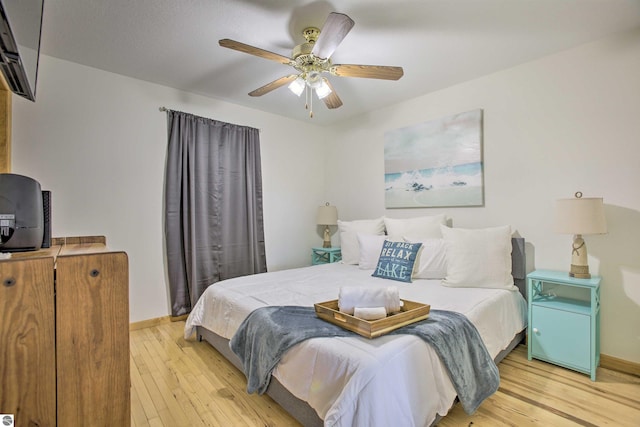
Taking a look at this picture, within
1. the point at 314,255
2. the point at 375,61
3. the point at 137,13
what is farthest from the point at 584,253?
the point at 137,13

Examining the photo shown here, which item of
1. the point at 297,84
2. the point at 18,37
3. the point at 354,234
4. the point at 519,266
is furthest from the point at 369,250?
the point at 18,37

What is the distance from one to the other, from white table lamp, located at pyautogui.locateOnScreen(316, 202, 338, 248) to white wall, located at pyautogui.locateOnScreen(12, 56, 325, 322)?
5.17 feet

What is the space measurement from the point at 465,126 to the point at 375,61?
1.16 meters

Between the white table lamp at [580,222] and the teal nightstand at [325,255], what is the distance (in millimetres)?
2408

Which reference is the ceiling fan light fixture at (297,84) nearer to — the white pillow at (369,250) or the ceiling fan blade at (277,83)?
the ceiling fan blade at (277,83)

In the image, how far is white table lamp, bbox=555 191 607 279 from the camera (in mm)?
2102

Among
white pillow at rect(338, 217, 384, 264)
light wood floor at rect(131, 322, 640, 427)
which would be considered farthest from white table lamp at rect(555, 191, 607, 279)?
white pillow at rect(338, 217, 384, 264)

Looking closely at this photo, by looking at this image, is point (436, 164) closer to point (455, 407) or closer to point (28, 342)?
point (455, 407)

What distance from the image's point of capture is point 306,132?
14.6 feet

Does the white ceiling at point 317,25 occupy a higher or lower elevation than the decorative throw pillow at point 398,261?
higher

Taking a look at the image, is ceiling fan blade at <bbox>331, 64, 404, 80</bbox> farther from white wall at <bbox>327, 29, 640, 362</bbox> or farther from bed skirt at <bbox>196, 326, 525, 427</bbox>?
bed skirt at <bbox>196, 326, 525, 427</bbox>

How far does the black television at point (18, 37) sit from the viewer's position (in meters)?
1.09

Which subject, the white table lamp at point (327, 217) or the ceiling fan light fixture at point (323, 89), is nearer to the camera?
the ceiling fan light fixture at point (323, 89)

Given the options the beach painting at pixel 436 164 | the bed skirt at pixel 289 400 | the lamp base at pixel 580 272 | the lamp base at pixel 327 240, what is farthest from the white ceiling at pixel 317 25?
the bed skirt at pixel 289 400
